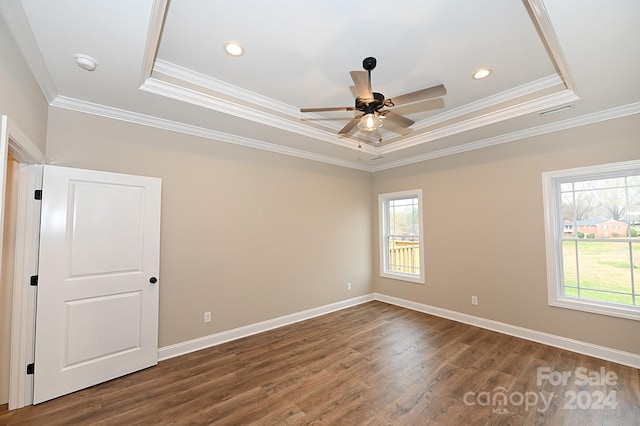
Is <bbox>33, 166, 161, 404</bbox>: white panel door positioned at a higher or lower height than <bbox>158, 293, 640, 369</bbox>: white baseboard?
higher

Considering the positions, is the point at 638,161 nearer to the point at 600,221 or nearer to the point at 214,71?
the point at 600,221

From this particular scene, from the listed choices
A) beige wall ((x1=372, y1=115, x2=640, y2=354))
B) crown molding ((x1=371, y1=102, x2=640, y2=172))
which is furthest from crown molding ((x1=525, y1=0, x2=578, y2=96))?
beige wall ((x1=372, y1=115, x2=640, y2=354))

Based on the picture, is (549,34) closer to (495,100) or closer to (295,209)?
(495,100)

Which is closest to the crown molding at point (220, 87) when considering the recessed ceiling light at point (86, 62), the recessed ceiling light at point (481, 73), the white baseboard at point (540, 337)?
the recessed ceiling light at point (86, 62)

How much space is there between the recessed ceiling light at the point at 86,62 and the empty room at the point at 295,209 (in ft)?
0.13

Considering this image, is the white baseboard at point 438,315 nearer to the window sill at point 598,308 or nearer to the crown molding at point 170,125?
the window sill at point 598,308

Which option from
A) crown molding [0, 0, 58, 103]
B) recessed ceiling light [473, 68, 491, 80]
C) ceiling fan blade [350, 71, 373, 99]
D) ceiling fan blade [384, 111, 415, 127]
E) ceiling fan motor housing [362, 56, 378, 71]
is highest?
recessed ceiling light [473, 68, 491, 80]

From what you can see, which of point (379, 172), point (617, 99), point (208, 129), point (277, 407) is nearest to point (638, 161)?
point (617, 99)

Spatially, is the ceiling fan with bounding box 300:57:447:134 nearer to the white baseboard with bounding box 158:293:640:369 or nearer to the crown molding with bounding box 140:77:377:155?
the crown molding with bounding box 140:77:377:155

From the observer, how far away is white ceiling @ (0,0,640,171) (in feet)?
5.77

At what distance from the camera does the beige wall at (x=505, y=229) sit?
3014mm

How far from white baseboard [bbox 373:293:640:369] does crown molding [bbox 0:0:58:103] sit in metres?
5.47

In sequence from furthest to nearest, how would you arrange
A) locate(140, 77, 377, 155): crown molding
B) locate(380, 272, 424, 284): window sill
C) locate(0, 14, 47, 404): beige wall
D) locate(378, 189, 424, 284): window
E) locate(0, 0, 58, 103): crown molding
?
locate(378, 189, 424, 284): window < locate(380, 272, 424, 284): window sill < locate(140, 77, 377, 155): crown molding < locate(0, 14, 47, 404): beige wall < locate(0, 0, 58, 103): crown molding

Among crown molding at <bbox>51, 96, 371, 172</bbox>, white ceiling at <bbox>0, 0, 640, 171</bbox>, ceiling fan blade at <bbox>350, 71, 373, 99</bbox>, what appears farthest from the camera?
crown molding at <bbox>51, 96, 371, 172</bbox>
